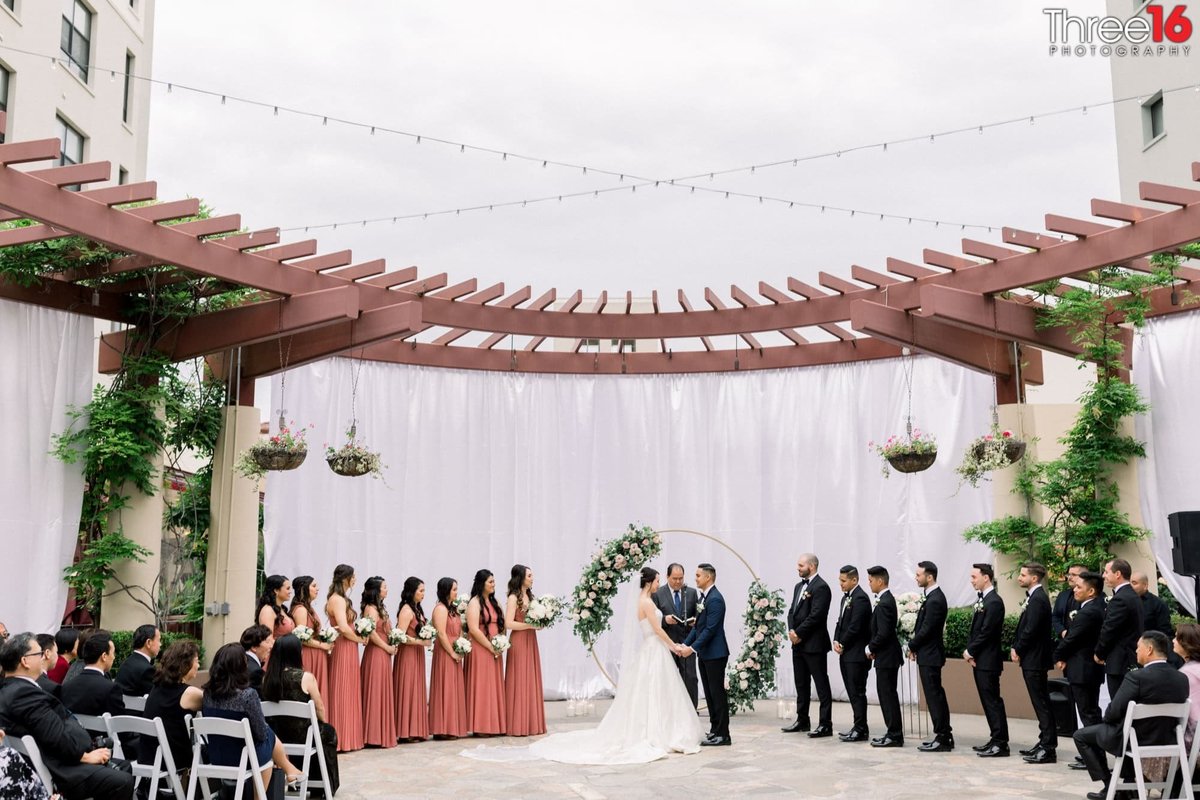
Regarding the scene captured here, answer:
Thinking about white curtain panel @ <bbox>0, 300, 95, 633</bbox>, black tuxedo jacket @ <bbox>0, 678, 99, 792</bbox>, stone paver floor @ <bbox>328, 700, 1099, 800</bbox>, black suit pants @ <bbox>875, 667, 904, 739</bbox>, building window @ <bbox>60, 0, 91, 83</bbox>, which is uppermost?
building window @ <bbox>60, 0, 91, 83</bbox>

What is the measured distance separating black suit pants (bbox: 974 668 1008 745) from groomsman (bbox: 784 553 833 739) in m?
1.45

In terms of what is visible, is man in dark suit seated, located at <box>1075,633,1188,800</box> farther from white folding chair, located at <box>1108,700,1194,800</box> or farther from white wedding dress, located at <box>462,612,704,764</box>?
white wedding dress, located at <box>462,612,704,764</box>

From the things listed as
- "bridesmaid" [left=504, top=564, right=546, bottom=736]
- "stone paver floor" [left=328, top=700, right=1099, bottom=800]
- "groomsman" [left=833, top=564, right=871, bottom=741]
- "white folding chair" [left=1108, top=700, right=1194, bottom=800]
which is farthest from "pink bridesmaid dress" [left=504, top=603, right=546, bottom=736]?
"white folding chair" [left=1108, top=700, right=1194, bottom=800]

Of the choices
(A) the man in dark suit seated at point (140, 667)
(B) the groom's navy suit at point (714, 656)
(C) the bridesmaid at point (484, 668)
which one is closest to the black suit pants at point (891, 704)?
(B) the groom's navy suit at point (714, 656)

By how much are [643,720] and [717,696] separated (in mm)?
719

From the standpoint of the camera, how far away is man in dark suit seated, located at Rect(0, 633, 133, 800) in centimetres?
499

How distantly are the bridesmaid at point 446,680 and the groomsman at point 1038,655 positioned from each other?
464 centimetres

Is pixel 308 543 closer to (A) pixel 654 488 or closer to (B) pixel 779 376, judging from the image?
(A) pixel 654 488

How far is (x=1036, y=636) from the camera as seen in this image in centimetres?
790

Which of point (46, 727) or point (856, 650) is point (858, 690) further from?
point (46, 727)

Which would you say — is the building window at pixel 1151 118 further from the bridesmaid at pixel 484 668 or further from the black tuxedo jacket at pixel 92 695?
the black tuxedo jacket at pixel 92 695

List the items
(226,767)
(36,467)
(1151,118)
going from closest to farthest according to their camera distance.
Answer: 1. (226,767)
2. (36,467)
3. (1151,118)

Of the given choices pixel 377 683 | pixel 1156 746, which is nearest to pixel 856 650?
pixel 1156 746

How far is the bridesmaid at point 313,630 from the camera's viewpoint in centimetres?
822
